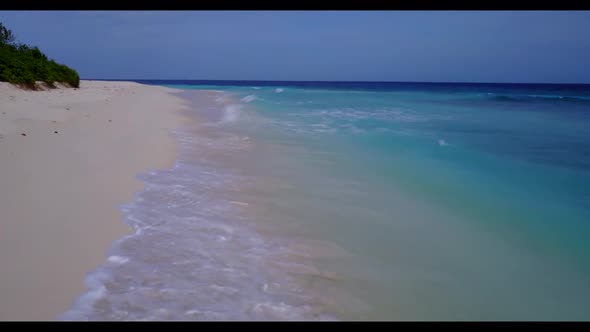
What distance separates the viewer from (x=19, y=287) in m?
2.29

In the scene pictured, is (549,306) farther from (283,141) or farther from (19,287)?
(283,141)

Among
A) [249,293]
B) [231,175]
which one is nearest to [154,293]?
[249,293]

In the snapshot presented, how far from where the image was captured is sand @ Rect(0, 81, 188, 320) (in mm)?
2334

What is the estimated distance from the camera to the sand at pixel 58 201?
2334mm

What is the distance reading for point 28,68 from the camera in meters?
15.4

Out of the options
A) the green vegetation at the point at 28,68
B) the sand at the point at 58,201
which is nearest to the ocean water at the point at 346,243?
the sand at the point at 58,201

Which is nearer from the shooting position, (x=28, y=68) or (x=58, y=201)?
(x=58, y=201)

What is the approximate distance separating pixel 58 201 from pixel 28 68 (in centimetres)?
1561

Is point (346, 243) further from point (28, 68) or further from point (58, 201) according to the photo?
point (28, 68)

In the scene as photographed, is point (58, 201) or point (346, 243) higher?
point (58, 201)

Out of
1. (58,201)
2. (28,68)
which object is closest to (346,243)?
(58,201)

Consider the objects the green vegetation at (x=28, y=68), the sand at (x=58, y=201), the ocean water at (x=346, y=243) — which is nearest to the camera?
the sand at (x=58, y=201)

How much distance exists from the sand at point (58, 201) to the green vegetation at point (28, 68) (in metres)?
8.49

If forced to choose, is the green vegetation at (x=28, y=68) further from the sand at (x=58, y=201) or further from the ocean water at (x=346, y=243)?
the ocean water at (x=346, y=243)
